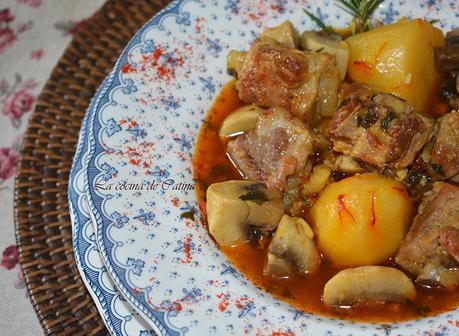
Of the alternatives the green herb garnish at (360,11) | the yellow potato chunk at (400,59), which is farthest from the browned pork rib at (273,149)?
the green herb garnish at (360,11)

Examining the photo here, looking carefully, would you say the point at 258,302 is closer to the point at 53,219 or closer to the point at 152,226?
the point at 152,226

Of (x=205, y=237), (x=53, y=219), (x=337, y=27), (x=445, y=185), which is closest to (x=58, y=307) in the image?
(x=53, y=219)

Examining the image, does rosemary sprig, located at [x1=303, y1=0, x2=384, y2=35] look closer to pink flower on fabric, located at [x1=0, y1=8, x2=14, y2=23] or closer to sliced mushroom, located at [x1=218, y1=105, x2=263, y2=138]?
sliced mushroom, located at [x1=218, y1=105, x2=263, y2=138]

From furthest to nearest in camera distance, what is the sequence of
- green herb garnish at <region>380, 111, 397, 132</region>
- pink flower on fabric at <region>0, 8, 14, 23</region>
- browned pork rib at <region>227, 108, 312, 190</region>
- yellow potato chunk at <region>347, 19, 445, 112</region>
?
pink flower on fabric at <region>0, 8, 14, 23</region> → yellow potato chunk at <region>347, 19, 445, 112</region> → browned pork rib at <region>227, 108, 312, 190</region> → green herb garnish at <region>380, 111, 397, 132</region>

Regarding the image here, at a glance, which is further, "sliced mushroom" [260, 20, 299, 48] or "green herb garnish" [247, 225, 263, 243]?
"sliced mushroom" [260, 20, 299, 48]

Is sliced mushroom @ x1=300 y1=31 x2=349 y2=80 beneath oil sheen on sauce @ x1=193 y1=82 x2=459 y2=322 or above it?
above

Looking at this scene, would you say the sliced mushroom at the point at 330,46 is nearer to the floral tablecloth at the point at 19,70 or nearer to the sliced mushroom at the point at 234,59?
the sliced mushroom at the point at 234,59

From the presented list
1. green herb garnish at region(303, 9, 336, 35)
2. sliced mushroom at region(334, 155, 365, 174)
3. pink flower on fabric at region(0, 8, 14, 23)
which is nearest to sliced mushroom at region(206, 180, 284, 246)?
sliced mushroom at region(334, 155, 365, 174)
